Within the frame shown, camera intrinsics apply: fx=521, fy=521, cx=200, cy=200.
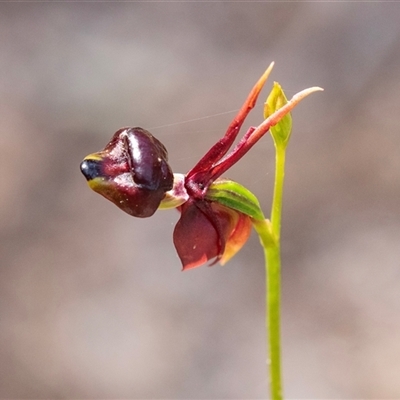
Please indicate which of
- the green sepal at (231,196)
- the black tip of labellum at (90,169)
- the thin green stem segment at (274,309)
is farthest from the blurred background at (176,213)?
the black tip of labellum at (90,169)

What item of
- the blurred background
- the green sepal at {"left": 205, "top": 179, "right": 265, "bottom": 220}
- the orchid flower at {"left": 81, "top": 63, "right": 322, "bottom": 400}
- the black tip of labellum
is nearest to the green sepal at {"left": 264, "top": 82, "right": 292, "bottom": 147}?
the orchid flower at {"left": 81, "top": 63, "right": 322, "bottom": 400}

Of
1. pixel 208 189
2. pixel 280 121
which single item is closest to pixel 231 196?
pixel 208 189

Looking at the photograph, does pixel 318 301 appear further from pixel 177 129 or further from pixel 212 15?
pixel 212 15

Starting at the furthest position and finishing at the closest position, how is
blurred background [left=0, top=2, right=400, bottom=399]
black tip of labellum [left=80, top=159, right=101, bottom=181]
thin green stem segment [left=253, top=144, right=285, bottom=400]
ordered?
blurred background [left=0, top=2, right=400, bottom=399] < thin green stem segment [left=253, top=144, right=285, bottom=400] < black tip of labellum [left=80, top=159, right=101, bottom=181]

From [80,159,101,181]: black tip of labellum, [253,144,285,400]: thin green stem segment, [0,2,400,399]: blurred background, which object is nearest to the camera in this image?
[80,159,101,181]: black tip of labellum

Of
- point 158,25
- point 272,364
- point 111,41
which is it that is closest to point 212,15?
point 158,25

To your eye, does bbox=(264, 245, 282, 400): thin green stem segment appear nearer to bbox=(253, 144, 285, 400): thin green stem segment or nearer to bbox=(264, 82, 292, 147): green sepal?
bbox=(253, 144, 285, 400): thin green stem segment
